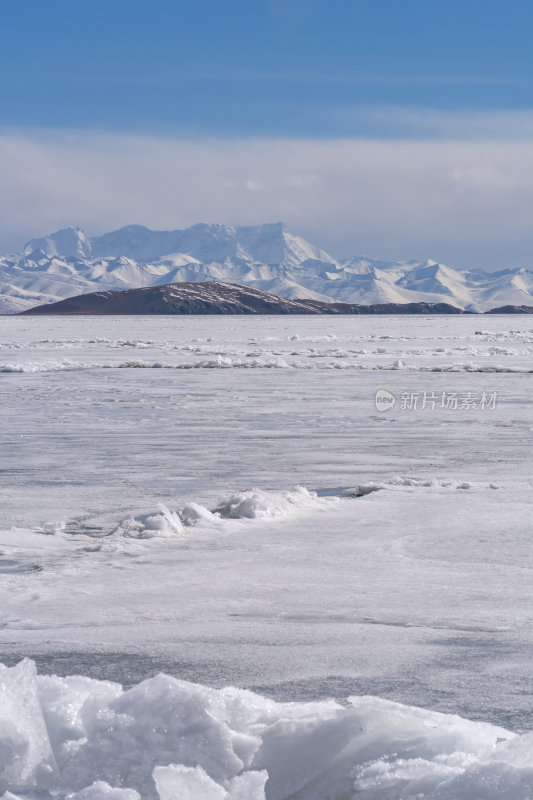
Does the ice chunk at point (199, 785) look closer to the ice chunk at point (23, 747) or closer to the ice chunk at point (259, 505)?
the ice chunk at point (23, 747)

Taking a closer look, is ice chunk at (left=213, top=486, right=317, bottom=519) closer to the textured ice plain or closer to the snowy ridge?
the textured ice plain

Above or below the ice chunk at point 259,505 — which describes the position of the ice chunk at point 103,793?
above

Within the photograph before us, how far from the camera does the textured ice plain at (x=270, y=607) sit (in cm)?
228

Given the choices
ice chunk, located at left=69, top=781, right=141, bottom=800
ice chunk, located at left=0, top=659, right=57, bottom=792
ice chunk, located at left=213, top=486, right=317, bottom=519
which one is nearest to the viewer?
ice chunk, located at left=69, top=781, right=141, bottom=800

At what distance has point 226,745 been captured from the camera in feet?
7.50

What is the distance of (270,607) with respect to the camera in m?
4.06

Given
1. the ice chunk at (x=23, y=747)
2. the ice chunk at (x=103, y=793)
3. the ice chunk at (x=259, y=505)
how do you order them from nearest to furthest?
1. the ice chunk at (x=103, y=793)
2. the ice chunk at (x=23, y=747)
3. the ice chunk at (x=259, y=505)

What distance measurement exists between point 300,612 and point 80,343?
1354 inches

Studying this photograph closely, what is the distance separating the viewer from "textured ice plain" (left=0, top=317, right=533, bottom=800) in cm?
228

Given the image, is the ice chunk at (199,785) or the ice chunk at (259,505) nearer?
the ice chunk at (199,785)

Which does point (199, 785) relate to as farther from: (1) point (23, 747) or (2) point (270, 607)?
(2) point (270, 607)

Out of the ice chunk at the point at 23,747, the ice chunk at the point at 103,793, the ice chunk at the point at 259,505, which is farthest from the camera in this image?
the ice chunk at the point at 259,505

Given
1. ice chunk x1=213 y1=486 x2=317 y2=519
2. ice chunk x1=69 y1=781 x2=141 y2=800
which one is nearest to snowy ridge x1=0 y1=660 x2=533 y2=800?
ice chunk x1=69 y1=781 x2=141 y2=800

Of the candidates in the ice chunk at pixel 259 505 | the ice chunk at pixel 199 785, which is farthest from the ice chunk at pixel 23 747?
the ice chunk at pixel 259 505
